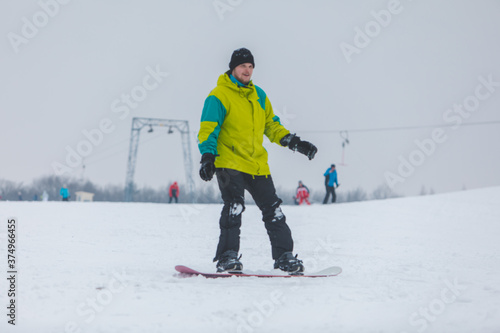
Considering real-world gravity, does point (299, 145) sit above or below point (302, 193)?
above

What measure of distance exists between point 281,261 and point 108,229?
166 inches

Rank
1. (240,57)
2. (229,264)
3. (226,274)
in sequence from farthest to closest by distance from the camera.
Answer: (240,57) → (229,264) → (226,274)

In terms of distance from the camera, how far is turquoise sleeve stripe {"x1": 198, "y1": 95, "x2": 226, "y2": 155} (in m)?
3.66

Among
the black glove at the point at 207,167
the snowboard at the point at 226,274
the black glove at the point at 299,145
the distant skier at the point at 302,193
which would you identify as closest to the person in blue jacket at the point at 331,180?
the distant skier at the point at 302,193

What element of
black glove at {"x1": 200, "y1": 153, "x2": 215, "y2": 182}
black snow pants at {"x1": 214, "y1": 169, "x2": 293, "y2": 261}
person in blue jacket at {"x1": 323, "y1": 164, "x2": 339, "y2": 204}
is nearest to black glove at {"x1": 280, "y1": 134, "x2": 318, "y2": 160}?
black snow pants at {"x1": 214, "y1": 169, "x2": 293, "y2": 261}

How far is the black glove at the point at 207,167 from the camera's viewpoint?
3.55 metres

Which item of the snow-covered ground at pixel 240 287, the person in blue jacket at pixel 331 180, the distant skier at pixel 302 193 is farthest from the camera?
the distant skier at pixel 302 193

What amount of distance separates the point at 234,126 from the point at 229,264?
108cm

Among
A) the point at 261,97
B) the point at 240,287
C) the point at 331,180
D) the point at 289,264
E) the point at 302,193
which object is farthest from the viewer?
the point at 302,193

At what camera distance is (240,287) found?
10.2 ft

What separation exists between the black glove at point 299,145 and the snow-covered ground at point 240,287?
1045 mm

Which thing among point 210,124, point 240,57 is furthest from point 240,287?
point 240,57

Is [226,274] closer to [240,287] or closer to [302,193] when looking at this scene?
[240,287]

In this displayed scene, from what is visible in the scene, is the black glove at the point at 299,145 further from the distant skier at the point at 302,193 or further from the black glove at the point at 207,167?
the distant skier at the point at 302,193
